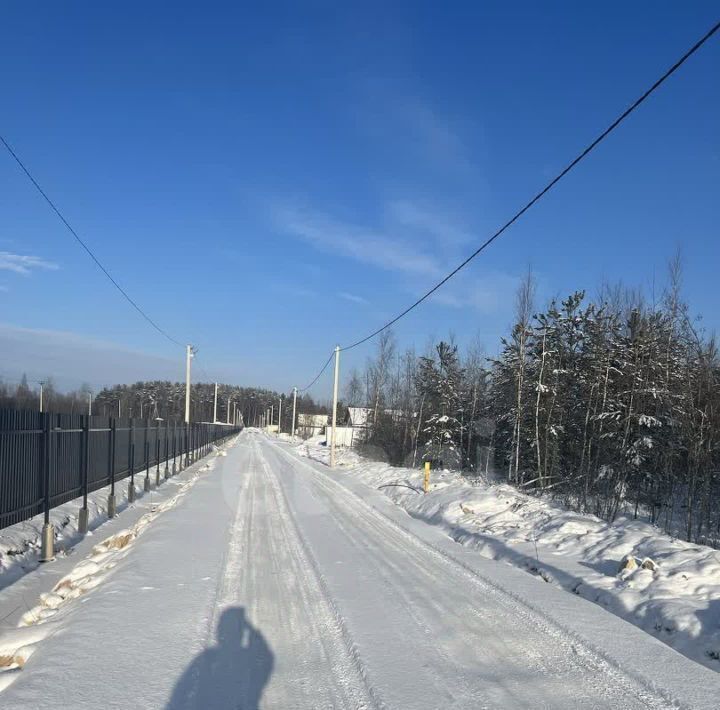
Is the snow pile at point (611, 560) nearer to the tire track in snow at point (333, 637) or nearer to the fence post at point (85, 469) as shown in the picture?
the tire track in snow at point (333, 637)

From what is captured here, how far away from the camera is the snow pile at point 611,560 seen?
22.8ft

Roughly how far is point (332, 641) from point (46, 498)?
612 centimetres

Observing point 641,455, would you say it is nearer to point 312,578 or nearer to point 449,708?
point 312,578

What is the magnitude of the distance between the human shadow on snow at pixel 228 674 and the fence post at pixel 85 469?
667 centimetres

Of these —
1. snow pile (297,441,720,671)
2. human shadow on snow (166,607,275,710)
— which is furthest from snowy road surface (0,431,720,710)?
snow pile (297,441,720,671)

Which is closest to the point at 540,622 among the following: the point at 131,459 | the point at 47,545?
the point at 47,545

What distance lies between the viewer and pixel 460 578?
346 inches

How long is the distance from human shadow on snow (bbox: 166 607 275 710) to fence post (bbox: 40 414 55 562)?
4622 millimetres

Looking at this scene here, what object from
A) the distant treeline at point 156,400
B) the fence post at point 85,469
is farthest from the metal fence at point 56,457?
the distant treeline at point 156,400

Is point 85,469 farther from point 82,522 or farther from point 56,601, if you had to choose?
point 56,601

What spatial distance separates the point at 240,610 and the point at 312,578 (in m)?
1.79

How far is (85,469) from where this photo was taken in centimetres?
1223

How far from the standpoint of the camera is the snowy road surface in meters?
4.66

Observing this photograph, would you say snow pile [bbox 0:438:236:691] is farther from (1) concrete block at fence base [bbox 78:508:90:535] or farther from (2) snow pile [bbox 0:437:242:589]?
(1) concrete block at fence base [bbox 78:508:90:535]
